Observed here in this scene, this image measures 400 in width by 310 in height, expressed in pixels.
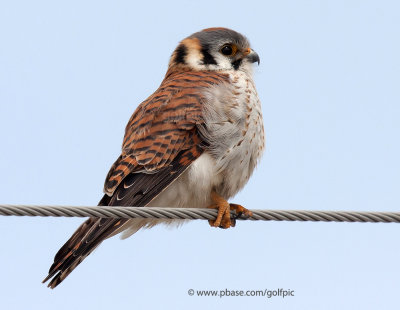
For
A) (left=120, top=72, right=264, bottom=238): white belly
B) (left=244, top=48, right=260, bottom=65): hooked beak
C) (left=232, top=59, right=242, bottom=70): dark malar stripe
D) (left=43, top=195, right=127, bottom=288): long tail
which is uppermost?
(left=244, top=48, right=260, bottom=65): hooked beak

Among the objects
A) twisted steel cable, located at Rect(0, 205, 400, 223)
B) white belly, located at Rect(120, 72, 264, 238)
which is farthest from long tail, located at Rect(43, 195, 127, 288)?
twisted steel cable, located at Rect(0, 205, 400, 223)

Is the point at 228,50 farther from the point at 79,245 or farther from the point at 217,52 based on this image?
the point at 79,245

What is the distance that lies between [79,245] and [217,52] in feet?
6.99

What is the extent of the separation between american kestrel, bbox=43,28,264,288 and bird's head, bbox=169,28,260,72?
0.43 meters

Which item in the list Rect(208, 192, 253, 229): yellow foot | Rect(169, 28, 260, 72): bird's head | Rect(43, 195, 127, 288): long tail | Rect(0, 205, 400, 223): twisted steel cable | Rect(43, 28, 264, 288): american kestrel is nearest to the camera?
Rect(0, 205, 400, 223): twisted steel cable

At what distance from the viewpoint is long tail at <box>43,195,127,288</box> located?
173 inches

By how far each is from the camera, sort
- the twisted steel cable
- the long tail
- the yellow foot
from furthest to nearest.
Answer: the yellow foot → the long tail → the twisted steel cable

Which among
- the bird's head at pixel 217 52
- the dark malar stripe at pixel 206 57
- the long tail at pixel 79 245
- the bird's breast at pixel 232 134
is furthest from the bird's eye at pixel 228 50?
the long tail at pixel 79 245

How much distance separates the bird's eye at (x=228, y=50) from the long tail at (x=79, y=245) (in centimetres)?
192

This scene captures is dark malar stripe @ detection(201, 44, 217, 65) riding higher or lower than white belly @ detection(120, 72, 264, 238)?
higher

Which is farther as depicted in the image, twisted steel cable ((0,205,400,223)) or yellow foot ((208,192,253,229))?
yellow foot ((208,192,253,229))

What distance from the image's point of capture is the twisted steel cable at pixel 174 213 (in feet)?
11.4

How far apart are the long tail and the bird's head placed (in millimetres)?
1775

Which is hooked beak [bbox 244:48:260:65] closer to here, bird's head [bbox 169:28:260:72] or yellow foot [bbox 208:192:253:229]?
bird's head [bbox 169:28:260:72]
